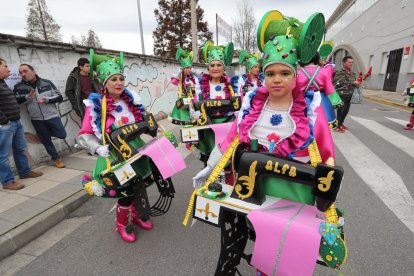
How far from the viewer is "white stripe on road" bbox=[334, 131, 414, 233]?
122 inches

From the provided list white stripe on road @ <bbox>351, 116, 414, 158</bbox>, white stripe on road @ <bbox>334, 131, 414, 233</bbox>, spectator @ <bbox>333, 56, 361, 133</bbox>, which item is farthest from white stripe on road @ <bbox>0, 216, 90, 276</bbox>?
spectator @ <bbox>333, 56, 361, 133</bbox>

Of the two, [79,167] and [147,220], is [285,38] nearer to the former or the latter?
[147,220]

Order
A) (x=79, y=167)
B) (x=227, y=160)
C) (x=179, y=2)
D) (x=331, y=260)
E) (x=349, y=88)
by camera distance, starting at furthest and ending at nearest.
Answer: (x=179, y=2)
(x=349, y=88)
(x=79, y=167)
(x=227, y=160)
(x=331, y=260)

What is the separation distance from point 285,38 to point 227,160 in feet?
2.91

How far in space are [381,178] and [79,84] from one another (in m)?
5.62

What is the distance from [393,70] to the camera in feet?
55.2

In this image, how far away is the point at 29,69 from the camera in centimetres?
404

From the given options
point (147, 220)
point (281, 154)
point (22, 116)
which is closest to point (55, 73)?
point (22, 116)

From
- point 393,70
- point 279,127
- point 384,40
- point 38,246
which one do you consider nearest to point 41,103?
point 38,246

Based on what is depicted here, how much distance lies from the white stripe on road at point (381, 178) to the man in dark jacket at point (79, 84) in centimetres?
513

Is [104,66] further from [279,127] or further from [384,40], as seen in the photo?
[384,40]

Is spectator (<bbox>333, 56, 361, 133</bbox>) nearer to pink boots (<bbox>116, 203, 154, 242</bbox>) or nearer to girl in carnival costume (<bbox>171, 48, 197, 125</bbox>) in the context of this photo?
girl in carnival costume (<bbox>171, 48, 197, 125</bbox>)

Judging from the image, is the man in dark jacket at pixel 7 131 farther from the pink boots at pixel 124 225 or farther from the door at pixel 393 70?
the door at pixel 393 70

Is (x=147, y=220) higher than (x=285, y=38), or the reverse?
(x=285, y=38)
